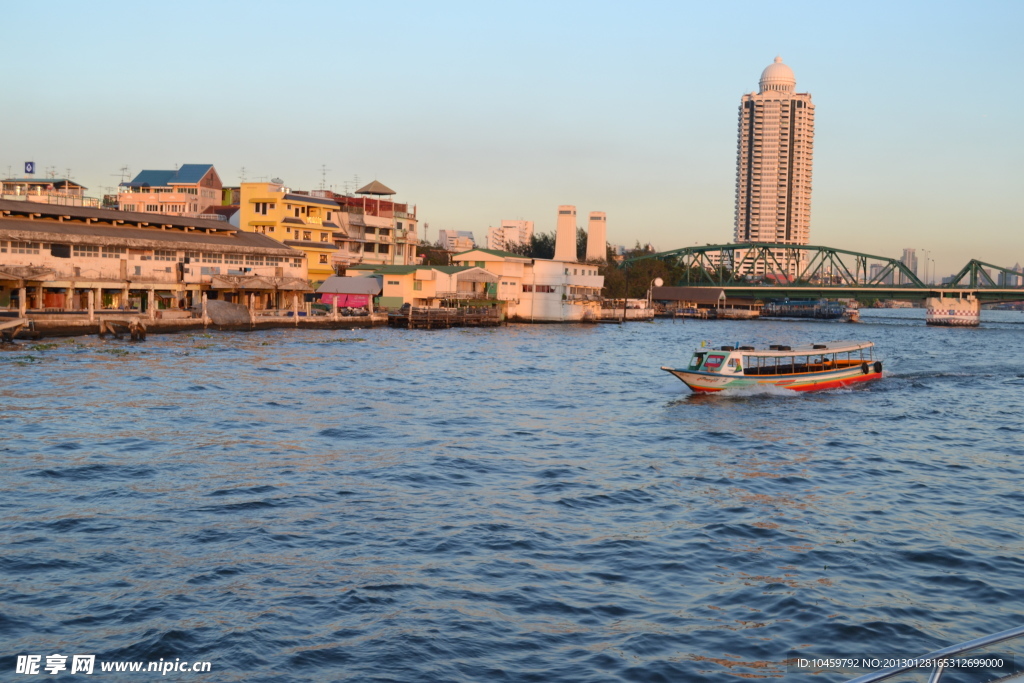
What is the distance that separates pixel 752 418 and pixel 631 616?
2160cm

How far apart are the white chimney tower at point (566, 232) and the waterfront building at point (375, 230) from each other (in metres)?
19.1

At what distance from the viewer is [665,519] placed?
17734 millimetres

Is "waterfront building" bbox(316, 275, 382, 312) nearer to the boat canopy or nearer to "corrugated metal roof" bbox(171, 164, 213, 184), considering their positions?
"corrugated metal roof" bbox(171, 164, 213, 184)

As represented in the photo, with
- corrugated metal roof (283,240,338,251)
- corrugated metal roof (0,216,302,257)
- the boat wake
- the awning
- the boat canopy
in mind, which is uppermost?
corrugated metal roof (283,240,338,251)

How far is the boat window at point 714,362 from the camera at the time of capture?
3862 centimetres

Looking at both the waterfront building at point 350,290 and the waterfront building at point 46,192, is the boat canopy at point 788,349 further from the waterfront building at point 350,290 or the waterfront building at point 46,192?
the waterfront building at point 46,192

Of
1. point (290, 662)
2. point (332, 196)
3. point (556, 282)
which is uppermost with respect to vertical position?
point (332, 196)

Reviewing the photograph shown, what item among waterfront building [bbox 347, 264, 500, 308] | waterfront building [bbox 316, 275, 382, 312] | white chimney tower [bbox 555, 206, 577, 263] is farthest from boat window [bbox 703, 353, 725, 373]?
white chimney tower [bbox 555, 206, 577, 263]

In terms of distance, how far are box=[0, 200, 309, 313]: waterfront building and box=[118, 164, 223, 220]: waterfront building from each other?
1309 inches

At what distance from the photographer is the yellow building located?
9188 centimetres

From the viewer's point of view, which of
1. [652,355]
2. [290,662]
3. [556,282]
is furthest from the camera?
[556,282]

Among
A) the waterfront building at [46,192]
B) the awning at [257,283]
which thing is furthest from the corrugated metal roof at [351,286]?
the waterfront building at [46,192]

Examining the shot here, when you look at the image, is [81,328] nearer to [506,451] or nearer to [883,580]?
[506,451]

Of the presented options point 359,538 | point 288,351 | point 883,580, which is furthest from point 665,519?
point 288,351
